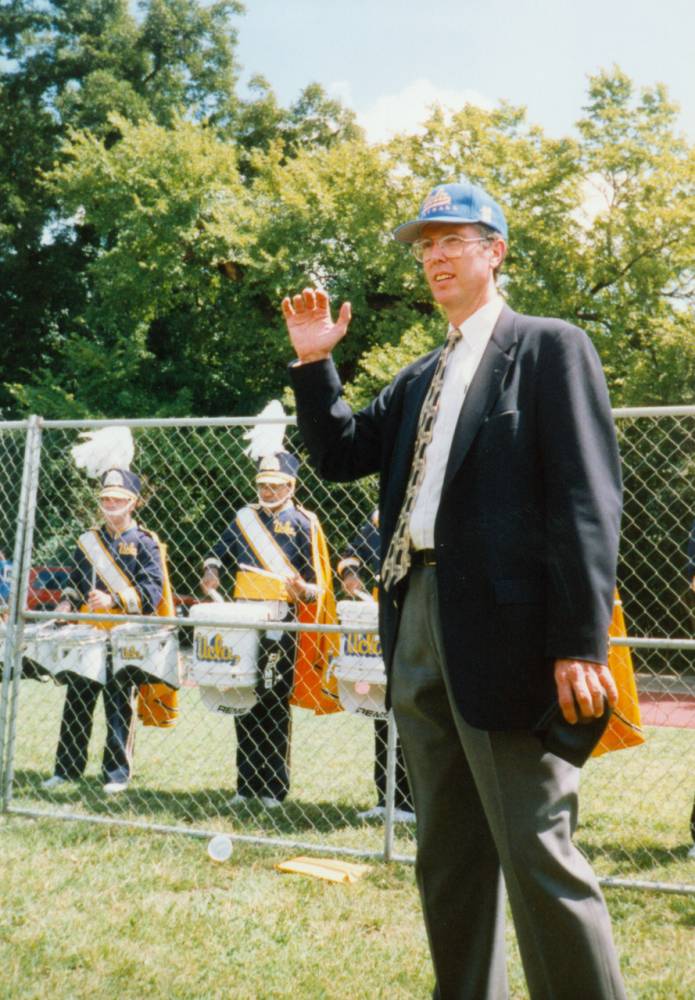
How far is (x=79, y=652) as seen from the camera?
5.91 m

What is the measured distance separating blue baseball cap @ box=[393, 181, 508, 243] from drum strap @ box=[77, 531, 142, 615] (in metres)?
4.12

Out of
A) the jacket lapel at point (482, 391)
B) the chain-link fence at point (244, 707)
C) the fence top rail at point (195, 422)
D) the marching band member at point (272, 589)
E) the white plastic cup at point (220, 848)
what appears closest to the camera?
the jacket lapel at point (482, 391)

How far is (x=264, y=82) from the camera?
27.7 m

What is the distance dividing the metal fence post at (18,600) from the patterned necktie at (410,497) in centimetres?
316

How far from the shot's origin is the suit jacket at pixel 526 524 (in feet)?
6.86

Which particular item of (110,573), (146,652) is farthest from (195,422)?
(110,573)

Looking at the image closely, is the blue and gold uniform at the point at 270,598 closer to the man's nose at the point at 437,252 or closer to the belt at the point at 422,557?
the belt at the point at 422,557

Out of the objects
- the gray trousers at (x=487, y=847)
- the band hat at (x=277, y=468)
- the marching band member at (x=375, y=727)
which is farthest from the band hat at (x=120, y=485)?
the gray trousers at (x=487, y=847)

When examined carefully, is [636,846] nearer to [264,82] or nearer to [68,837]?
[68,837]

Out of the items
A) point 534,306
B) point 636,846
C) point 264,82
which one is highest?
point 264,82

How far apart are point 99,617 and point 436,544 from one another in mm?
3040

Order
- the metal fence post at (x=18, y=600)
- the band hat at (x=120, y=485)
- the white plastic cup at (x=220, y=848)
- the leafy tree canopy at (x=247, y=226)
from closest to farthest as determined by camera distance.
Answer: the white plastic cup at (x=220, y=848), the metal fence post at (x=18, y=600), the band hat at (x=120, y=485), the leafy tree canopy at (x=247, y=226)

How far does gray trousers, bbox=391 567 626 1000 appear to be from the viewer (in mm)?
2070

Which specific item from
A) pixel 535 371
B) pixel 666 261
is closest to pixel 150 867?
pixel 535 371
